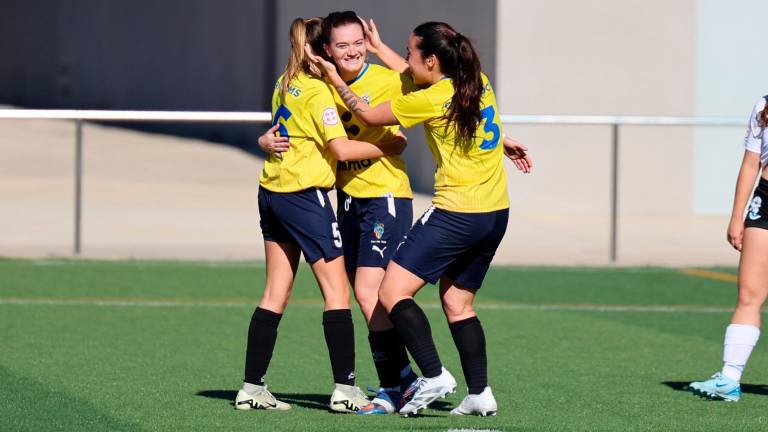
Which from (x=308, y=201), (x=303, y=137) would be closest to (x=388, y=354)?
(x=308, y=201)

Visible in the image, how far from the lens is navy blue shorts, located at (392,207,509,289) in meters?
7.00

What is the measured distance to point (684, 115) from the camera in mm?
22219

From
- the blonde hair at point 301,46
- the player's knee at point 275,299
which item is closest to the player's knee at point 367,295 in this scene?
the player's knee at point 275,299

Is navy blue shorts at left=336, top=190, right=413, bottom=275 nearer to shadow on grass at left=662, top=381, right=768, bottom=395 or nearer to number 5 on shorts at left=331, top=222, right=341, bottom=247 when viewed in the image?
number 5 on shorts at left=331, top=222, right=341, bottom=247

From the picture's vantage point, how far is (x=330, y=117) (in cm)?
712

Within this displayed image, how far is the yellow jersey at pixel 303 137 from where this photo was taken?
7.16 meters

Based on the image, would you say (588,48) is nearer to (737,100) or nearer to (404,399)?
(737,100)

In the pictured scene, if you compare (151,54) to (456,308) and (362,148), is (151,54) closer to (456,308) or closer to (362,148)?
(362,148)

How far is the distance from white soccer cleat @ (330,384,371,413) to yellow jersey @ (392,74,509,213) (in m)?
1.01

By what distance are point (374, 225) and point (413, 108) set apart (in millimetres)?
736

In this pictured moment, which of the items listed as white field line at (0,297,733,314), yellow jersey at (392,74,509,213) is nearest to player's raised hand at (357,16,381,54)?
yellow jersey at (392,74,509,213)

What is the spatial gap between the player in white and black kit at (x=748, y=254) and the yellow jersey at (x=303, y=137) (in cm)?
215

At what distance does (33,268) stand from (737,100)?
466 inches

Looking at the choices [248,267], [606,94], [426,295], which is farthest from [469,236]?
[606,94]
